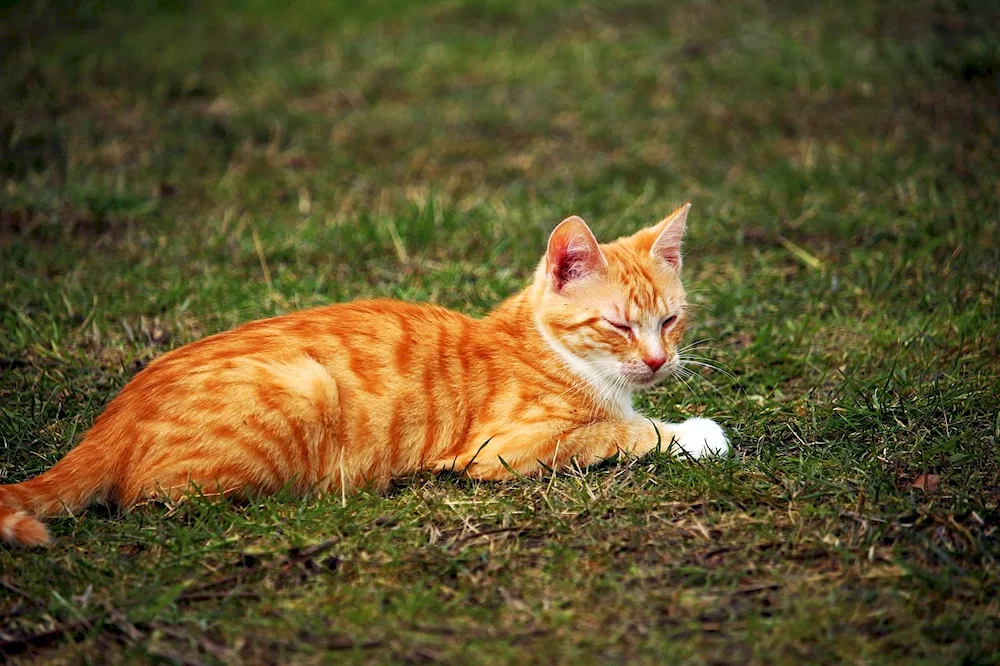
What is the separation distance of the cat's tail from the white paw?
183cm

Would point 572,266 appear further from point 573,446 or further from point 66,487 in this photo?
point 66,487

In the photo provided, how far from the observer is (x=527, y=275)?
5.36 metres

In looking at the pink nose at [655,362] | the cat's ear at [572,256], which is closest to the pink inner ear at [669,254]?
the cat's ear at [572,256]

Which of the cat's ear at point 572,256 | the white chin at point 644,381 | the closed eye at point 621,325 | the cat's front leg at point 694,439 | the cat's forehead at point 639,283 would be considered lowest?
the cat's front leg at point 694,439

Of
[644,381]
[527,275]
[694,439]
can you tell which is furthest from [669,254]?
[527,275]

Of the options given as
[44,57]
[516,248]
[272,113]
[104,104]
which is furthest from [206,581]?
[44,57]

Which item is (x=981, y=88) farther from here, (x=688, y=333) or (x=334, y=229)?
(x=334, y=229)

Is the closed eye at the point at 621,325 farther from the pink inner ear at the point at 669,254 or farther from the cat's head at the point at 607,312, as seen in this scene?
the pink inner ear at the point at 669,254

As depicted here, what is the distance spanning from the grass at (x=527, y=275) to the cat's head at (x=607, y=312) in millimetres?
363

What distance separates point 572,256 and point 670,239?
44 cm

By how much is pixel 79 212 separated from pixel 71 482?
126 inches

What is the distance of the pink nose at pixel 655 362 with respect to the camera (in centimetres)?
365

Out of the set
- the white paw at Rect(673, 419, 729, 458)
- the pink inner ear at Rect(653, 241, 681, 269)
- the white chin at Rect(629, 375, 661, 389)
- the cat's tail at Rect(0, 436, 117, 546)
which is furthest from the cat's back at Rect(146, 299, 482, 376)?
the white paw at Rect(673, 419, 729, 458)

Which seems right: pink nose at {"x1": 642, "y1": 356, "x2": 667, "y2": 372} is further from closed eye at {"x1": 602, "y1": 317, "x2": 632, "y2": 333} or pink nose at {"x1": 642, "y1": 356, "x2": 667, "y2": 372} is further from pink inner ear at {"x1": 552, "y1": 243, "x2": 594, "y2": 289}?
pink inner ear at {"x1": 552, "y1": 243, "x2": 594, "y2": 289}
